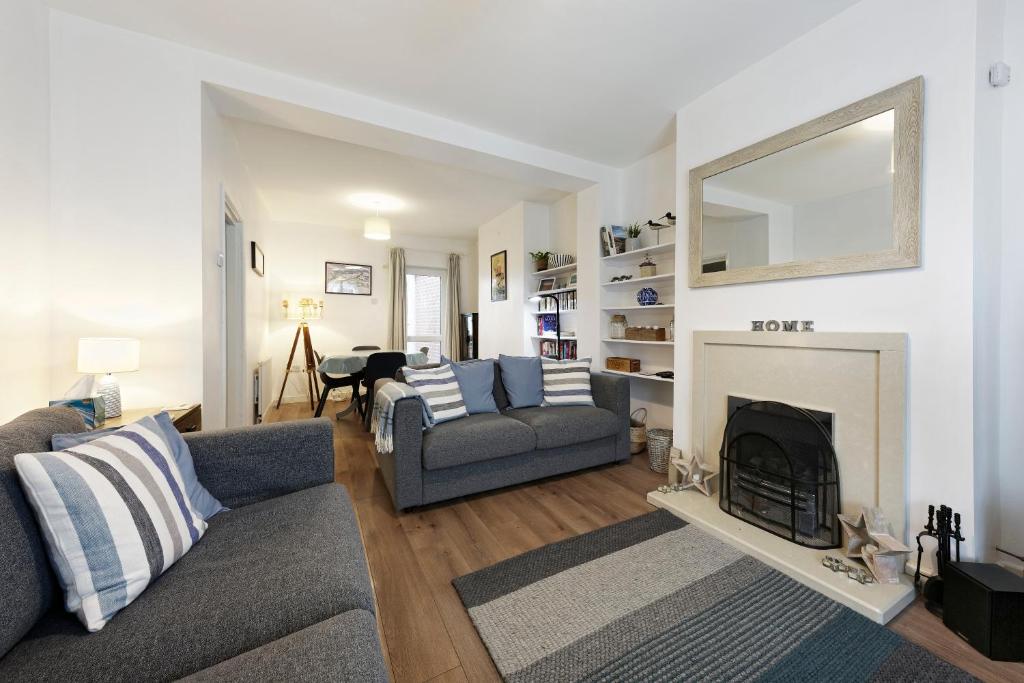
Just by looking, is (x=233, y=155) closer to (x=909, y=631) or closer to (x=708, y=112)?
(x=708, y=112)

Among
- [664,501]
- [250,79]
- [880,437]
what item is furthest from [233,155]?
[880,437]

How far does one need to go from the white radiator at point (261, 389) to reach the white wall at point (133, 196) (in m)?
2.31

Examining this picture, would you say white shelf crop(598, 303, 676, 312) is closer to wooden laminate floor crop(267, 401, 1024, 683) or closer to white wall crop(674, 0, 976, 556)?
white wall crop(674, 0, 976, 556)

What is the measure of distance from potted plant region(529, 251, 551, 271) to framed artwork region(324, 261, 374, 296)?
2938 millimetres

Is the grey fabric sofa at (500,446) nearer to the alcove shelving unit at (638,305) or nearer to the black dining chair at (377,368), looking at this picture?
the alcove shelving unit at (638,305)

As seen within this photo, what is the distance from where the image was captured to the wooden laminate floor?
1.29m

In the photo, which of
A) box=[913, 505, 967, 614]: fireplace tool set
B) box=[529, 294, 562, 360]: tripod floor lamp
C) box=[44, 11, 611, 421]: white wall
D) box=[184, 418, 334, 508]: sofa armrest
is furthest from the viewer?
box=[529, 294, 562, 360]: tripod floor lamp

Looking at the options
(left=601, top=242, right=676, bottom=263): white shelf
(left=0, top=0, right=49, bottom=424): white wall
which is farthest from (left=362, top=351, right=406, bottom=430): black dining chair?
(left=601, top=242, right=676, bottom=263): white shelf

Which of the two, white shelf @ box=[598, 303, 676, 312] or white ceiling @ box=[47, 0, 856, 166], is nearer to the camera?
white ceiling @ box=[47, 0, 856, 166]

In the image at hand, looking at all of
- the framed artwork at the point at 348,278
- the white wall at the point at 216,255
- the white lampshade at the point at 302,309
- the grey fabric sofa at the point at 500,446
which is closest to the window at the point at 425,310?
the framed artwork at the point at 348,278

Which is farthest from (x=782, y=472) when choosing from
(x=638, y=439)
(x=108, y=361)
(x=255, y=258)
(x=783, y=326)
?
(x=255, y=258)

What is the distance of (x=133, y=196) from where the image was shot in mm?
2012

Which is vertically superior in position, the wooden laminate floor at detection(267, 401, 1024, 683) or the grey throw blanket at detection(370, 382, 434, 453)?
the grey throw blanket at detection(370, 382, 434, 453)

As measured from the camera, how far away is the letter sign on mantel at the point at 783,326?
79.0 inches
